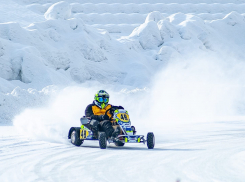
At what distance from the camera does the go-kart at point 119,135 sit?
10547 mm

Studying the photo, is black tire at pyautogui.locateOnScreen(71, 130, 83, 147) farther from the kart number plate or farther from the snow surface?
the kart number plate

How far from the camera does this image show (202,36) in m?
47.1

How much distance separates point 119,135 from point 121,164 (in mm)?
2792

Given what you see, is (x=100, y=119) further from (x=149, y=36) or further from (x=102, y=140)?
(x=149, y=36)

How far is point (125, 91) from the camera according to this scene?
2731 centimetres

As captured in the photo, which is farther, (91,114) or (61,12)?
(61,12)

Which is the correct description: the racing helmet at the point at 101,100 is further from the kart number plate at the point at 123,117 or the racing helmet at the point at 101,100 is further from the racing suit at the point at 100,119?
the kart number plate at the point at 123,117

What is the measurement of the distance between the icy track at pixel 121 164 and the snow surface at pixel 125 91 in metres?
0.02

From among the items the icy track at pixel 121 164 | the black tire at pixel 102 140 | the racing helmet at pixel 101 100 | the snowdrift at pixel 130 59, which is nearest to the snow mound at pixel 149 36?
the snowdrift at pixel 130 59

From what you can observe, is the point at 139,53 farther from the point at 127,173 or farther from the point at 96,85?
the point at 127,173

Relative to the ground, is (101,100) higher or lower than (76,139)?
higher

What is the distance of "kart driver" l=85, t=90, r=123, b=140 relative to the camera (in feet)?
35.9

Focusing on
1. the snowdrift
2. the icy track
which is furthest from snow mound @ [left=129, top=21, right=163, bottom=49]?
the icy track

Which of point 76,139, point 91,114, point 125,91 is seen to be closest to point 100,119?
point 91,114
